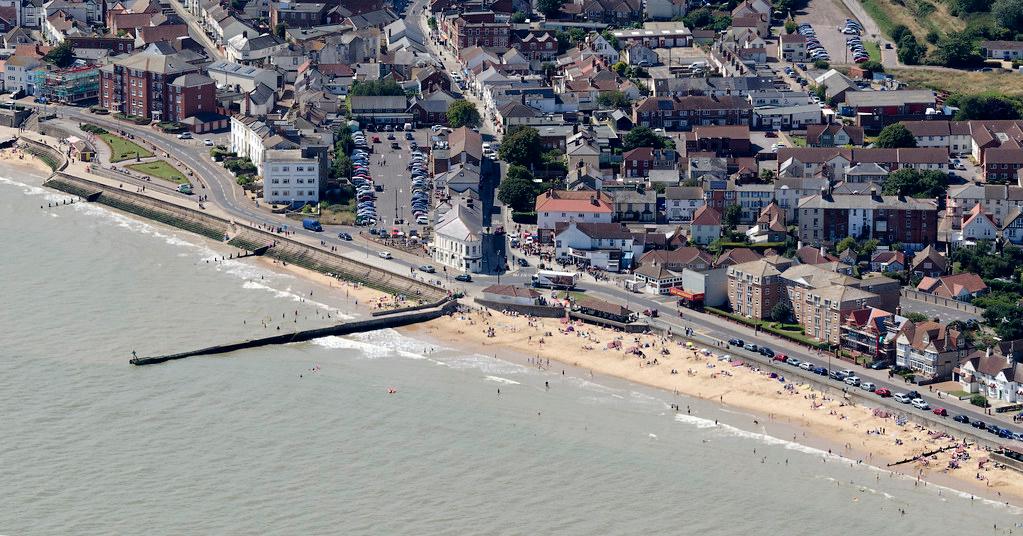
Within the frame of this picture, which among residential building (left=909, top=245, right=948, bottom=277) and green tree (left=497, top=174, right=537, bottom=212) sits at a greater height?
green tree (left=497, top=174, right=537, bottom=212)

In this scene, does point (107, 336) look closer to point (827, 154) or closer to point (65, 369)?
point (65, 369)

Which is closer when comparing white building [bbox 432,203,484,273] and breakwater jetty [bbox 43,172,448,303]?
breakwater jetty [bbox 43,172,448,303]

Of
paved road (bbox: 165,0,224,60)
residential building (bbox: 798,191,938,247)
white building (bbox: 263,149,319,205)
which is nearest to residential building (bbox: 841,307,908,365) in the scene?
residential building (bbox: 798,191,938,247)

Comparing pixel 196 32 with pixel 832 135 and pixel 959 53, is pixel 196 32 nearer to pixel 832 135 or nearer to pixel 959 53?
pixel 832 135

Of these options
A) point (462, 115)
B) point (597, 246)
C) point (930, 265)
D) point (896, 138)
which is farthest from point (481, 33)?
point (930, 265)

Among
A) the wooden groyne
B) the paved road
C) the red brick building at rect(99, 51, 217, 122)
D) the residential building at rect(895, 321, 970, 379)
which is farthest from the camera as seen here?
the paved road

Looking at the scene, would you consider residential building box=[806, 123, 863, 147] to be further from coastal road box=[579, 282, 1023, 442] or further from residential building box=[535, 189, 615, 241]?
coastal road box=[579, 282, 1023, 442]
